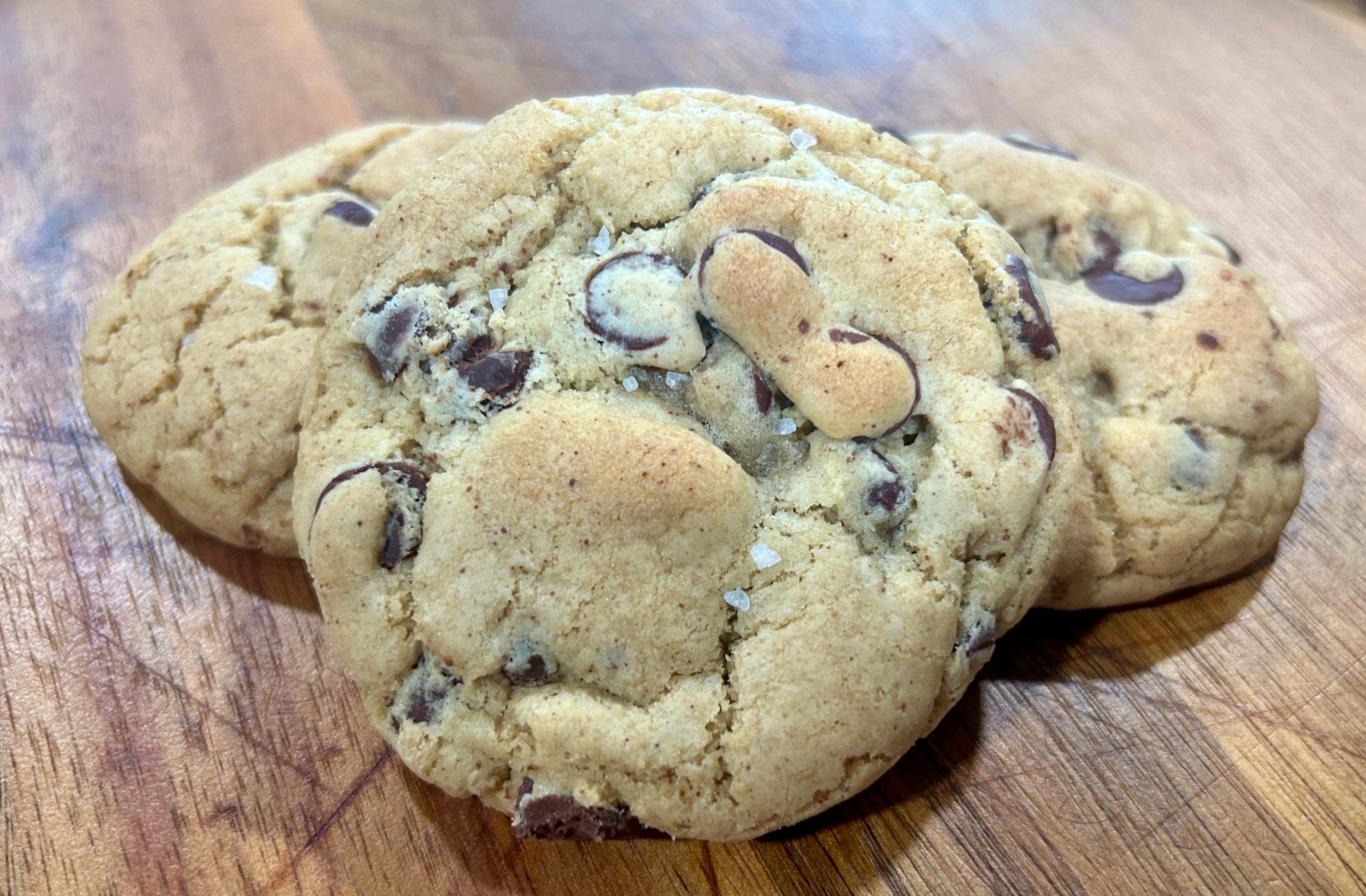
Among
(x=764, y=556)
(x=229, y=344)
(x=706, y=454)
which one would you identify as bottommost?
(x=229, y=344)

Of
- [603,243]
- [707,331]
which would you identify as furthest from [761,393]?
[603,243]

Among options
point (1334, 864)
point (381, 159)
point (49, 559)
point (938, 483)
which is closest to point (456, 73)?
point (381, 159)

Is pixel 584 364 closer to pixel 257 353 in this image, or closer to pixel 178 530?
pixel 257 353

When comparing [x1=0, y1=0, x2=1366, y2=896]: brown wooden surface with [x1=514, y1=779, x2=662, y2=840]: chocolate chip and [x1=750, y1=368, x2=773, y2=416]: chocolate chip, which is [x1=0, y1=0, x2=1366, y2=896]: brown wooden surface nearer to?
[x1=514, y1=779, x2=662, y2=840]: chocolate chip

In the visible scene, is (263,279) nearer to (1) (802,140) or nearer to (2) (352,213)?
(2) (352,213)

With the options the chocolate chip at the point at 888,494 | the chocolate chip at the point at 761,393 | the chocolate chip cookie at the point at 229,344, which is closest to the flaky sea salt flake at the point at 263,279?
the chocolate chip cookie at the point at 229,344

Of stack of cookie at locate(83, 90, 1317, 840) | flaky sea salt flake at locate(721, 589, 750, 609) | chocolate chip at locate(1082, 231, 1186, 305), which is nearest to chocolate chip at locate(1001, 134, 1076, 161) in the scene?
chocolate chip at locate(1082, 231, 1186, 305)
